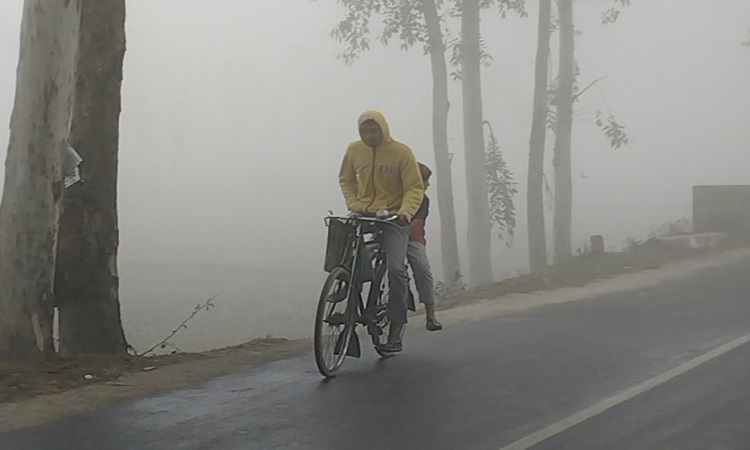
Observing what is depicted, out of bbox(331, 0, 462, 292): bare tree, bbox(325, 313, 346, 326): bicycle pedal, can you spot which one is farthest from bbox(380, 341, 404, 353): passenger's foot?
bbox(331, 0, 462, 292): bare tree

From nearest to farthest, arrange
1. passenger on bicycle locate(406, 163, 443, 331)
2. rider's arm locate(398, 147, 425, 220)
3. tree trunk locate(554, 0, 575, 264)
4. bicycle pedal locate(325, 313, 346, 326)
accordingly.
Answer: bicycle pedal locate(325, 313, 346, 326) → rider's arm locate(398, 147, 425, 220) → passenger on bicycle locate(406, 163, 443, 331) → tree trunk locate(554, 0, 575, 264)

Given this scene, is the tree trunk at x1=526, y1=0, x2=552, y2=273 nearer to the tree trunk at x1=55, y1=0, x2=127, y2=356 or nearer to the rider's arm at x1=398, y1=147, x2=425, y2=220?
the rider's arm at x1=398, y1=147, x2=425, y2=220

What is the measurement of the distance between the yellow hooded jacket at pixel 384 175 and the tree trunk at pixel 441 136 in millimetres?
12952

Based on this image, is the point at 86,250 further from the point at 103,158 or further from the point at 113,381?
the point at 113,381

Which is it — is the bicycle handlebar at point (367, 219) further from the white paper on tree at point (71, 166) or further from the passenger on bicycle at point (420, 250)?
the white paper on tree at point (71, 166)

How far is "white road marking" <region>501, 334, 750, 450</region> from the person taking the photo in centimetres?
564

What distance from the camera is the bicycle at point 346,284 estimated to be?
7.22 m

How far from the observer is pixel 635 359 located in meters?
8.00

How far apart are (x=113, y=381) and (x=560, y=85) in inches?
615

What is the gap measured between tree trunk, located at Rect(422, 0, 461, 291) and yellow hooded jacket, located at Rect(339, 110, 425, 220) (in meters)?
13.0

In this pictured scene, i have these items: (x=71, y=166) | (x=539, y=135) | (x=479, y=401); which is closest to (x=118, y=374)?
(x=71, y=166)

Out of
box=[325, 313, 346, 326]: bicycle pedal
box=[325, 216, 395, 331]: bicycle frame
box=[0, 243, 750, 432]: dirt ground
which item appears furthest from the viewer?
box=[325, 216, 395, 331]: bicycle frame

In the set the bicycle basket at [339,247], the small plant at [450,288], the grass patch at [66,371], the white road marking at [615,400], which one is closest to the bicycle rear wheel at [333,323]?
the bicycle basket at [339,247]

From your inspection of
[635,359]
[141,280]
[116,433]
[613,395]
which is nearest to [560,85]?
[141,280]
